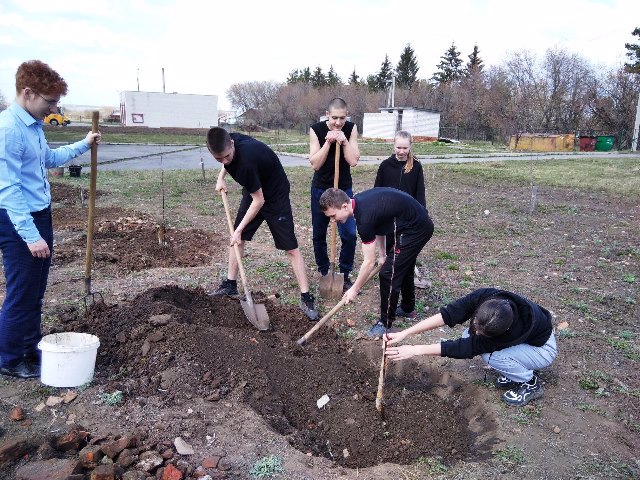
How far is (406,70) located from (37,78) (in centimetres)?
6763

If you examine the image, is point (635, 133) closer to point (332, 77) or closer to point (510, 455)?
point (510, 455)

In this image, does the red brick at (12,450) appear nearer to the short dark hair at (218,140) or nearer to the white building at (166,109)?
the short dark hair at (218,140)

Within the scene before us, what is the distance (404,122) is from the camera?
4244cm

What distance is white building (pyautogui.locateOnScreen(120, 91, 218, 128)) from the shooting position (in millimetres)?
52094

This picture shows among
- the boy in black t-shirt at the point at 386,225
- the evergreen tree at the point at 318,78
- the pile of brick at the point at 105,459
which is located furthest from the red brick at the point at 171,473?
the evergreen tree at the point at 318,78

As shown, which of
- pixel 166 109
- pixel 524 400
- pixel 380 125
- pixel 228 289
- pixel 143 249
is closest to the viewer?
pixel 524 400

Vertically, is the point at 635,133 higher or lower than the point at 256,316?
higher

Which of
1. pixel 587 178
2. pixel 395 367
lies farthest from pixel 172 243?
pixel 587 178

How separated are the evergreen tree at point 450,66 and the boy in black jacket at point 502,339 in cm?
6284

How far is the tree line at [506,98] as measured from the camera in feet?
123

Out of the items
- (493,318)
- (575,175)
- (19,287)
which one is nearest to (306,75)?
(575,175)

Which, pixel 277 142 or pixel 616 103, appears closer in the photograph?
pixel 277 142

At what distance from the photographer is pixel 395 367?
4.41 metres

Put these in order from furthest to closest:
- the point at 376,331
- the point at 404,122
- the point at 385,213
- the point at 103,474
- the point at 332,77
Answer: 1. the point at 332,77
2. the point at 404,122
3. the point at 376,331
4. the point at 385,213
5. the point at 103,474
